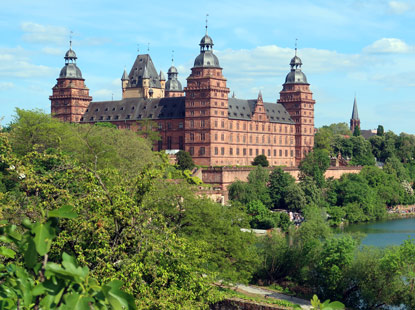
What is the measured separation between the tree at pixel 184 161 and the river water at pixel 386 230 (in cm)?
2401

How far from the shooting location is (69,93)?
106062mm

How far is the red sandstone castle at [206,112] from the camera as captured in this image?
93.1m

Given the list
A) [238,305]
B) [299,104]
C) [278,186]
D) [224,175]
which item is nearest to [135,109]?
[224,175]

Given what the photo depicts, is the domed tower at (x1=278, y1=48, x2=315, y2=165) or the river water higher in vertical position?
the domed tower at (x1=278, y1=48, x2=315, y2=165)

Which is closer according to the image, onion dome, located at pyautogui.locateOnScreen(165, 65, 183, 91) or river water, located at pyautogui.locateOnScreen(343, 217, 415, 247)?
river water, located at pyautogui.locateOnScreen(343, 217, 415, 247)

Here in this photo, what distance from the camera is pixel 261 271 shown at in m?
41.3

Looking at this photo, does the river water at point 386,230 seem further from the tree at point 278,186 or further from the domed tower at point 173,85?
the domed tower at point 173,85

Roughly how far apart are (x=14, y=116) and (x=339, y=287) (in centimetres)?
4162

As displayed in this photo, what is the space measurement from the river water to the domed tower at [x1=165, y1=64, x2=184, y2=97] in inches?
2223

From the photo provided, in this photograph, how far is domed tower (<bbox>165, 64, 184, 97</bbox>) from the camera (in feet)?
417

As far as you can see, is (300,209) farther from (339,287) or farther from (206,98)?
(339,287)

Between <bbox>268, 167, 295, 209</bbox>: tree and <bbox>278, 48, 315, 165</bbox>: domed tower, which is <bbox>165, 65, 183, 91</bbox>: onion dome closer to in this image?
<bbox>278, 48, 315, 165</bbox>: domed tower

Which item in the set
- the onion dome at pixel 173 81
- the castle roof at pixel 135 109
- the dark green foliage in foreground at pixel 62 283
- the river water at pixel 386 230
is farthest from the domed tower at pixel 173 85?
the dark green foliage in foreground at pixel 62 283

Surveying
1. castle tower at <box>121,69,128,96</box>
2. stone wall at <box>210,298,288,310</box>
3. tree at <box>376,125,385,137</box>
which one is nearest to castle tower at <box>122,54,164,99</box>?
castle tower at <box>121,69,128,96</box>
